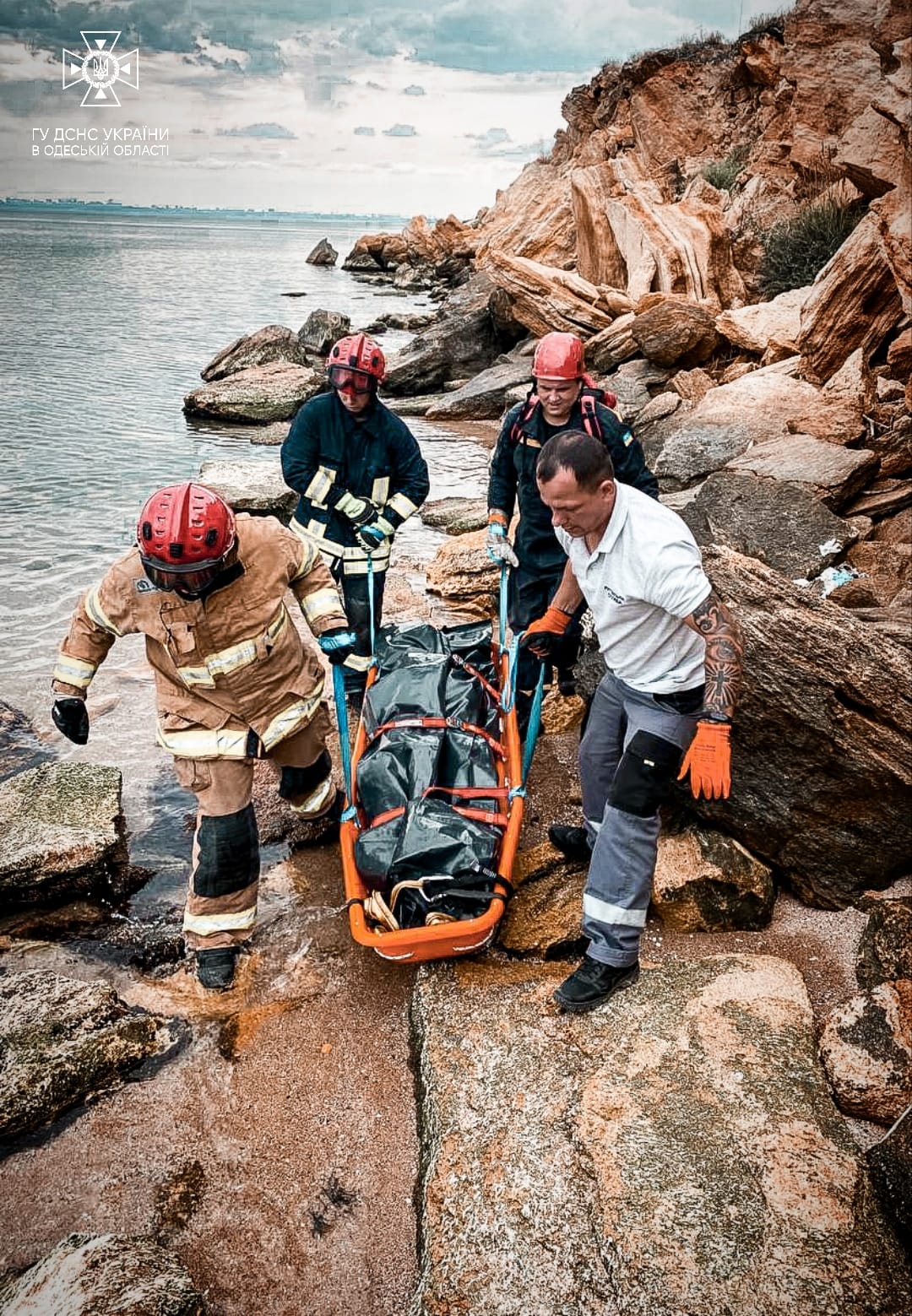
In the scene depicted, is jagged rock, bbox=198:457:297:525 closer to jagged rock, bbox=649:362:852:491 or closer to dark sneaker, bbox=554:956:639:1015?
jagged rock, bbox=649:362:852:491

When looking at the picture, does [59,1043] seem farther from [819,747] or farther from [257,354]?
[257,354]

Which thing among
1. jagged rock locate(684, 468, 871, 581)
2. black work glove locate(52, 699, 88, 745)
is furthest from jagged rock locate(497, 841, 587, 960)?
jagged rock locate(684, 468, 871, 581)

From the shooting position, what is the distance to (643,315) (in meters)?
12.2

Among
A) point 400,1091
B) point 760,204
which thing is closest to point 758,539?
point 400,1091

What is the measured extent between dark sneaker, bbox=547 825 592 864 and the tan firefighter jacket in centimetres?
130

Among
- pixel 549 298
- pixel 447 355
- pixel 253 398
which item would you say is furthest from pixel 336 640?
pixel 447 355

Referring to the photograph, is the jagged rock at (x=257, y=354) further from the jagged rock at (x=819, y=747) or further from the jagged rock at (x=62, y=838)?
the jagged rock at (x=819, y=747)

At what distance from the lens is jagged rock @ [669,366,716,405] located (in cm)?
1074

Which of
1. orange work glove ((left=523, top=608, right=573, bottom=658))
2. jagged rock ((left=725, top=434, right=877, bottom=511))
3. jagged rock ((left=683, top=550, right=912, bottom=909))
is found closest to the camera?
jagged rock ((left=683, top=550, right=912, bottom=909))

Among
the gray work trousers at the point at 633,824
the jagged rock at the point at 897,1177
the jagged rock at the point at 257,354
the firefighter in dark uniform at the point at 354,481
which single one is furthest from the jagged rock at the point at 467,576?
the jagged rock at the point at 257,354

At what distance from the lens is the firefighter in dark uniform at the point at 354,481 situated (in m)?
4.98

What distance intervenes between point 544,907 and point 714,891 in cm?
72

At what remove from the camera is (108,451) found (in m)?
13.1

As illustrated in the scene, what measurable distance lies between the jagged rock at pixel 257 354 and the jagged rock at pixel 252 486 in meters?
7.49
